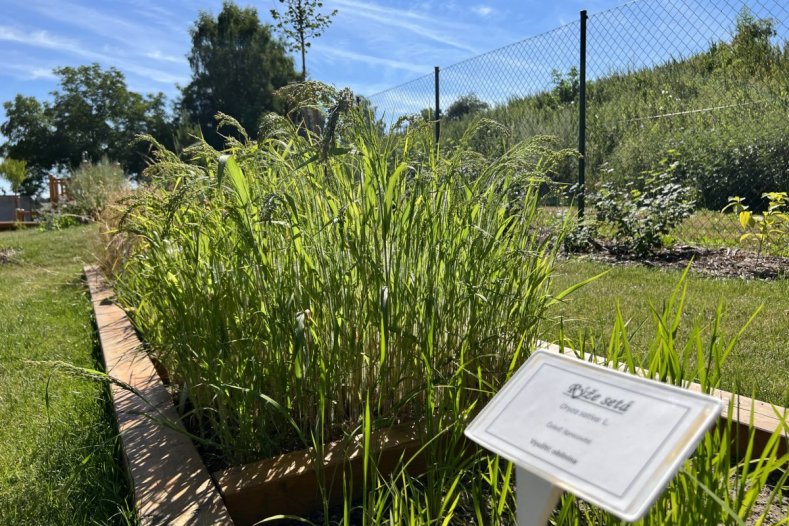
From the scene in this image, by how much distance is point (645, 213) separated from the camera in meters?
4.87

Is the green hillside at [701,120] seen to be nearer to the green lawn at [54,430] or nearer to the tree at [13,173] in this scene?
the green lawn at [54,430]

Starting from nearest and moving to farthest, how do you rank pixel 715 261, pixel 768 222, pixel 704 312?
pixel 704 312
pixel 768 222
pixel 715 261

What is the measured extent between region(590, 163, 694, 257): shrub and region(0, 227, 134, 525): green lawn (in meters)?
4.01

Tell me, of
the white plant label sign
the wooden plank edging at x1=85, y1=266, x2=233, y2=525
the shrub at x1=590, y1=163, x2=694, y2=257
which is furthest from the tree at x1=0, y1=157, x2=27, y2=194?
the white plant label sign

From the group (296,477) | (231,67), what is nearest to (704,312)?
(296,477)

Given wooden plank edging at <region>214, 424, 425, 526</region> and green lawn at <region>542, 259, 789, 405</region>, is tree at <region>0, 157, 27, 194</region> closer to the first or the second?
green lawn at <region>542, 259, 789, 405</region>

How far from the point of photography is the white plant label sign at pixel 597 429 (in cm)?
62

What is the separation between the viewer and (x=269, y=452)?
149 centimetres

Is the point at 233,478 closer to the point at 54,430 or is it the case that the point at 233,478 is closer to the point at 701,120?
the point at 54,430

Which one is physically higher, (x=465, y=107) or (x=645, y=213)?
(x=465, y=107)

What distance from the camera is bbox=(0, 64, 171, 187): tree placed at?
119ft

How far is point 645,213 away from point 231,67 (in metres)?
32.0

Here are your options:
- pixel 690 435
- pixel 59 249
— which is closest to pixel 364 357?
pixel 690 435

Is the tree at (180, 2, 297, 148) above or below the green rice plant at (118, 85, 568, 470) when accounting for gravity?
above
